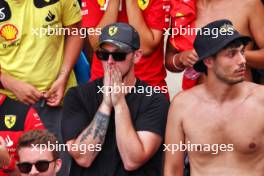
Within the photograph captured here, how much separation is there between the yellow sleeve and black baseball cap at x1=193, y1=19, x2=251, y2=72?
4.04 feet

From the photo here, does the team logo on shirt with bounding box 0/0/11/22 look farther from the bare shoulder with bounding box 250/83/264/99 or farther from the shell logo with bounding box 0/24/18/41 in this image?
the bare shoulder with bounding box 250/83/264/99

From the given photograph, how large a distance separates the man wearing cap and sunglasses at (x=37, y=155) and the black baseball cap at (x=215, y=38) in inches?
45.4

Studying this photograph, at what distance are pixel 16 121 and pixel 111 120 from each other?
912 mm

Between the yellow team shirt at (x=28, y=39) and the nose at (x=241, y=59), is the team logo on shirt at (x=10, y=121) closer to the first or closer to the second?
the yellow team shirt at (x=28, y=39)

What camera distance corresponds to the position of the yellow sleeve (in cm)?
562

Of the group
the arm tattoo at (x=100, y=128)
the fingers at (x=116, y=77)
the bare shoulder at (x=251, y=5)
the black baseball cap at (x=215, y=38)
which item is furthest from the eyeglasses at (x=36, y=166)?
the bare shoulder at (x=251, y=5)

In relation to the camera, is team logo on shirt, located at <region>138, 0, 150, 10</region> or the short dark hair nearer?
the short dark hair

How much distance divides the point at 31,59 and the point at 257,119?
1.79 meters

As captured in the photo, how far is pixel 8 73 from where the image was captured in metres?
5.50

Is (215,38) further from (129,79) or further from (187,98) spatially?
(129,79)

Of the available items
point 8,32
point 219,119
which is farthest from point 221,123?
point 8,32

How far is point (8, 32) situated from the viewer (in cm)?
546

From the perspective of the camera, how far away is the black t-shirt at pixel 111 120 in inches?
189

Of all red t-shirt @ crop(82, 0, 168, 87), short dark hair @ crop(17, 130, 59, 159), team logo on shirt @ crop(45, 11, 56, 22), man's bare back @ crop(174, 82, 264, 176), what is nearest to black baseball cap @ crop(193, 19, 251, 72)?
man's bare back @ crop(174, 82, 264, 176)
